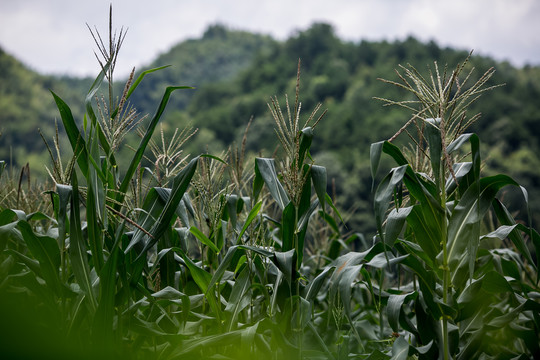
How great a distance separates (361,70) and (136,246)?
60287 millimetres

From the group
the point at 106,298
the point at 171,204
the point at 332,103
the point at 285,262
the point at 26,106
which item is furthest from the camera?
the point at 26,106

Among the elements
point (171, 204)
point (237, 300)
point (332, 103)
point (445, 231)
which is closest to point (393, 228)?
point (445, 231)

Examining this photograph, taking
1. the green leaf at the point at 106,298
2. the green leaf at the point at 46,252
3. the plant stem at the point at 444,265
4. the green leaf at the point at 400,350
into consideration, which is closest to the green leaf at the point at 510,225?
the plant stem at the point at 444,265

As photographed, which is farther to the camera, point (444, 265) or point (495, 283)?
point (495, 283)

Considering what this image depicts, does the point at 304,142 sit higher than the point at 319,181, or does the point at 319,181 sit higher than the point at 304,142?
the point at 304,142

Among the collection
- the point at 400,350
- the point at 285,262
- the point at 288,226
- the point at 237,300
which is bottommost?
the point at 400,350

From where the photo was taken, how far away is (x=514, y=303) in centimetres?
253

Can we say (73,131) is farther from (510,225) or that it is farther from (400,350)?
(510,225)

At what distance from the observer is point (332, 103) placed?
52.2m

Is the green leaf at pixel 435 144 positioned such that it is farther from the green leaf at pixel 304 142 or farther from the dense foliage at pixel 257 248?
the green leaf at pixel 304 142

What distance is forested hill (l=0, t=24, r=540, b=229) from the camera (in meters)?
38.5

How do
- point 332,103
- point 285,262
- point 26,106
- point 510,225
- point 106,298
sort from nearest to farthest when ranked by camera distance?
point 106,298 → point 285,262 → point 510,225 → point 332,103 → point 26,106

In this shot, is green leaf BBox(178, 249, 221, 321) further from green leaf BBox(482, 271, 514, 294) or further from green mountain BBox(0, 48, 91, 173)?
green mountain BBox(0, 48, 91, 173)

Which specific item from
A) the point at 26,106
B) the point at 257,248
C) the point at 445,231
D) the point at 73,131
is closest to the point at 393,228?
the point at 445,231
